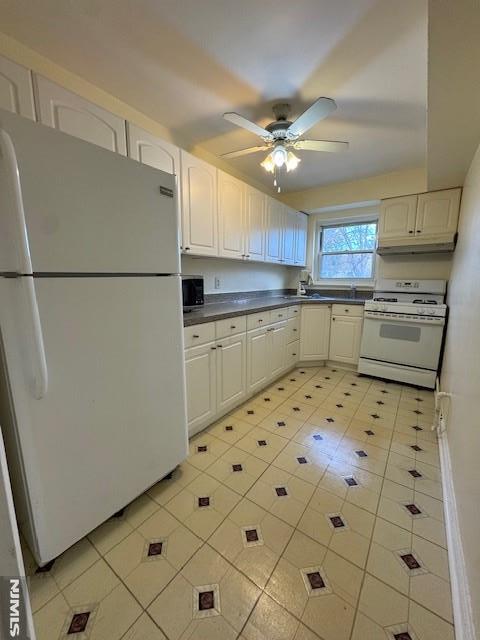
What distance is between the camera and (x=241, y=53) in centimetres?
148

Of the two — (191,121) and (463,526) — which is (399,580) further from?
(191,121)

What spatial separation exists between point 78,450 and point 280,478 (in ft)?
3.79

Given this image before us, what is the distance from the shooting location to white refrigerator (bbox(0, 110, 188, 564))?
2.87ft

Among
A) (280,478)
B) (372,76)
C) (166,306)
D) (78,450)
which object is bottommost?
(280,478)

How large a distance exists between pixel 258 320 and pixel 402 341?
5.52ft

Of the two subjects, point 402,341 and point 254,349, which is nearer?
point 254,349

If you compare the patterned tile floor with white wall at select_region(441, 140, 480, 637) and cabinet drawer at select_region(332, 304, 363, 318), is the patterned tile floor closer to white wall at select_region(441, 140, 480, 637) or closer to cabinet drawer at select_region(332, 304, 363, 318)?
white wall at select_region(441, 140, 480, 637)

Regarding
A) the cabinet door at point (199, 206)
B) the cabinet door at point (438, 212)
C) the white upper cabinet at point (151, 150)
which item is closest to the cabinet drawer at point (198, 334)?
the cabinet door at point (199, 206)

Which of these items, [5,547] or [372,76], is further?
[372,76]

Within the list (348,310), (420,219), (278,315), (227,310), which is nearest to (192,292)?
(227,310)

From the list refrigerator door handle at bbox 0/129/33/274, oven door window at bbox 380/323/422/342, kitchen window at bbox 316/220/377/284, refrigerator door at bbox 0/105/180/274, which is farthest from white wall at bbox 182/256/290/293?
refrigerator door handle at bbox 0/129/33/274

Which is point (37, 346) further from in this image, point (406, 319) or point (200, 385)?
point (406, 319)

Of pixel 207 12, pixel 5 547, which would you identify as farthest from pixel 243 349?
pixel 207 12

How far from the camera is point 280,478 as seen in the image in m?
1.61
